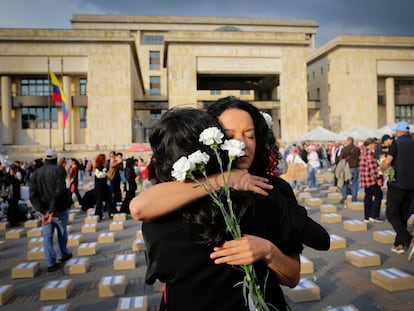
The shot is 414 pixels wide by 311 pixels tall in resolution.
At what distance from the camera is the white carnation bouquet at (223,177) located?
4.27ft

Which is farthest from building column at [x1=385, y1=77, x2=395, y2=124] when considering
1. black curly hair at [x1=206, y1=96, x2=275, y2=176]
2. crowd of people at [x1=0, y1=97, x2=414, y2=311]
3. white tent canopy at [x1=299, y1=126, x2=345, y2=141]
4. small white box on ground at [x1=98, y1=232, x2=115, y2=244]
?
crowd of people at [x1=0, y1=97, x2=414, y2=311]

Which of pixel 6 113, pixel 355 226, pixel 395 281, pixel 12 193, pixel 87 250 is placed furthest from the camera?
pixel 6 113

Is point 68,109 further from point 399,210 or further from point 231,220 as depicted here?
point 231,220

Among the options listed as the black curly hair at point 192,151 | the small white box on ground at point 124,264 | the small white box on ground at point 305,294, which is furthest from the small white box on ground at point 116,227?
the black curly hair at point 192,151

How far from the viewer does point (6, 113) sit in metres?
37.4

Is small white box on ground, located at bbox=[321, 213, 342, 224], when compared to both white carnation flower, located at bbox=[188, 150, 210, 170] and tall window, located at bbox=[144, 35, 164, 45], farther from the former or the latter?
tall window, located at bbox=[144, 35, 164, 45]

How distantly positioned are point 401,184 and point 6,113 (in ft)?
134

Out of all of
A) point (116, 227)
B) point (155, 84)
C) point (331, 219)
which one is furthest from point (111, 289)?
point (155, 84)

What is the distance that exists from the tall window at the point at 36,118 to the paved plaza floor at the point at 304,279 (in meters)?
33.7

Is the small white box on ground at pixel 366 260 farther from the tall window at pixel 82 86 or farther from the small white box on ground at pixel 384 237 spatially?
the tall window at pixel 82 86

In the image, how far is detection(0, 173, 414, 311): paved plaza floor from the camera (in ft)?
14.3

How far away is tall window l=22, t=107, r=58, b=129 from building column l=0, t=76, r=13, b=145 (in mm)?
1688

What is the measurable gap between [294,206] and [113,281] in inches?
168

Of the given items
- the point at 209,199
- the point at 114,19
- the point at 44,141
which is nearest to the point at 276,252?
the point at 209,199
